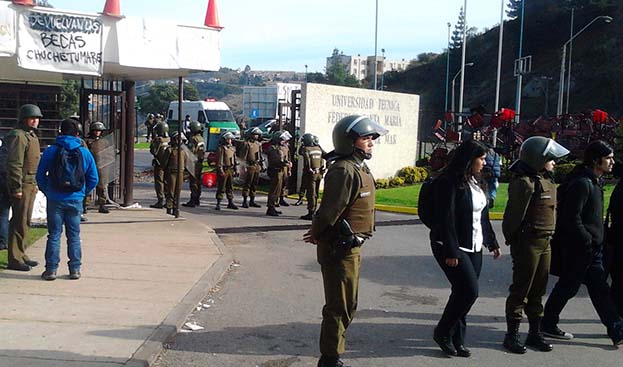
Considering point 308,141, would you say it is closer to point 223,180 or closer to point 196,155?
point 223,180

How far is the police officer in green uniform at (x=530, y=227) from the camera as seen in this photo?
598 cm

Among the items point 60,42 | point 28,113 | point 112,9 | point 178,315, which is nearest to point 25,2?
point 60,42

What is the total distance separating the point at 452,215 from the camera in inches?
223

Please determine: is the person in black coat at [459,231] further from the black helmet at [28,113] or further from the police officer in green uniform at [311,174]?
the police officer in green uniform at [311,174]

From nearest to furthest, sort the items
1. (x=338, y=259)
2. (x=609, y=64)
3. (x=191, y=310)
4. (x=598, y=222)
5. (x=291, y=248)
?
(x=338, y=259), (x=598, y=222), (x=191, y=310), (x=291, y=248), (x=609, y=64)

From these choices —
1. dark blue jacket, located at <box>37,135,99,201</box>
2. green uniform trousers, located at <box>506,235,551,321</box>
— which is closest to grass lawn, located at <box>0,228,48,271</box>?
dark blue jacket, located at <box>37,135,99,201</box>

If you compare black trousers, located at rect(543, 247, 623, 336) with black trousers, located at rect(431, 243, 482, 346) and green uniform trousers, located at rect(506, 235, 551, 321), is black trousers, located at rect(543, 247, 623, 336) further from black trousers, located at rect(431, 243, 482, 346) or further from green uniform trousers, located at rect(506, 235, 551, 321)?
black trousers, located at rect(431, 243, 482, 346)

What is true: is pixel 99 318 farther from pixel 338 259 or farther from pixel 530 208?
A: pixel 530 208

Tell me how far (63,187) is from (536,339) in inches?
198

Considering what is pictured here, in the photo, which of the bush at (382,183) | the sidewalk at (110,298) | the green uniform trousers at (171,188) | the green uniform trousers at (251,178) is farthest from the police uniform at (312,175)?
the bush at (382,183)

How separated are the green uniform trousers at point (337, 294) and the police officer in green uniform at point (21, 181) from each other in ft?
14.5

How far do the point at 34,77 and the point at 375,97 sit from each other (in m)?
10.3

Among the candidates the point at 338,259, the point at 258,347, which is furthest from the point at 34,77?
the point at 338,259

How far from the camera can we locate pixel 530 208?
6.00 metres
